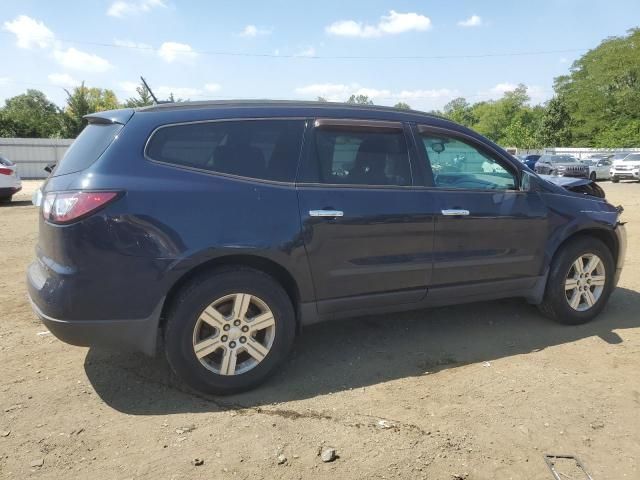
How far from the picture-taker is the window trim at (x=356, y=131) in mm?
3594

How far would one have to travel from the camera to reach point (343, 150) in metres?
3.74

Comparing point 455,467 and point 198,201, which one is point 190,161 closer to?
point 198,201

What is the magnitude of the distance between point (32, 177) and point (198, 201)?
27880mm

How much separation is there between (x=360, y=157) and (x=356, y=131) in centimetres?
19

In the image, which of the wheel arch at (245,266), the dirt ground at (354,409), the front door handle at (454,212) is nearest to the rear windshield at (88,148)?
the wheel arch at (245,266)

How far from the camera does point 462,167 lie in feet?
14.1

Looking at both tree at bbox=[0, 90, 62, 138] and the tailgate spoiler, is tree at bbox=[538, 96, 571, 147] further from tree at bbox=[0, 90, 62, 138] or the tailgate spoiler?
the tailgate spoiler

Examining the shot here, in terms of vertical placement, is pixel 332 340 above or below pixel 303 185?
below

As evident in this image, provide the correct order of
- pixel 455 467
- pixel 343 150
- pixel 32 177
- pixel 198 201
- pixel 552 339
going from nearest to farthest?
1. pixel 455 467
2. pixel 198 201
3. pixel 343 150
4. pixel 552 339
5. pixel 32 177

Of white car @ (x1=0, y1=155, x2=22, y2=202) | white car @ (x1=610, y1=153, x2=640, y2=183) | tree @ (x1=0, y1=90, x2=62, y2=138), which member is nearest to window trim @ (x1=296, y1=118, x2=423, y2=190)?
white car @ (x1=0, y1=155, x2=22, y2=202)

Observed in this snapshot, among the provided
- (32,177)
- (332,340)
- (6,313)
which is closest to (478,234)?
(332,340)

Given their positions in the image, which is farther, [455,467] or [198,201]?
[198,201]

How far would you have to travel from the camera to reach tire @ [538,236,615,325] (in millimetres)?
4543

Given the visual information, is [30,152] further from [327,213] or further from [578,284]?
[578,284]
